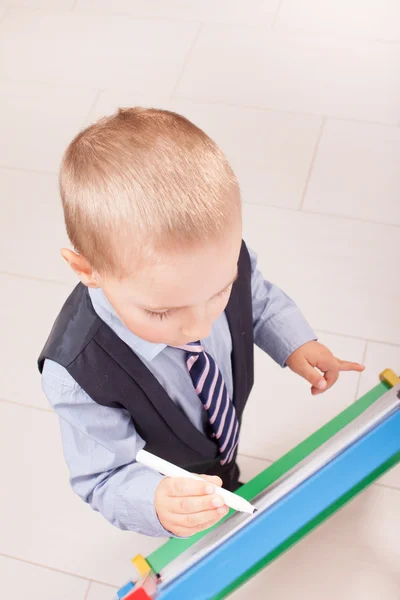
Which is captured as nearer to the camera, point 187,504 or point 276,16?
point 187,504

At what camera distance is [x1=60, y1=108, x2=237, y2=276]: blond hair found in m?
0.61

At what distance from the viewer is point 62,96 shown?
6.64 ft

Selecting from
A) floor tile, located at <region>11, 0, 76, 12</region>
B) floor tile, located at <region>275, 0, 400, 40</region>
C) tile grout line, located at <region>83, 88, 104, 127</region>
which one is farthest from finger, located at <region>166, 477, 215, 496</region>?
floor tile, located at <region>11, 0, 76, 12</region>

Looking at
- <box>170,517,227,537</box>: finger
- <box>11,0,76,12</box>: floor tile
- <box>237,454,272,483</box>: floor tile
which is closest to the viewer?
<box>170,517,227,537</box>: finger

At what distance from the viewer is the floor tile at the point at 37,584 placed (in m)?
1.27

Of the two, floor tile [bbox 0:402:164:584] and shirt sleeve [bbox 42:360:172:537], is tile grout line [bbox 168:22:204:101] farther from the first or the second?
shirt sleeve [bbox 42:360:172:537]

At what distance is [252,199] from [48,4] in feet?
3.45

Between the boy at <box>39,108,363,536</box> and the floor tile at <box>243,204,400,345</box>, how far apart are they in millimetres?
566

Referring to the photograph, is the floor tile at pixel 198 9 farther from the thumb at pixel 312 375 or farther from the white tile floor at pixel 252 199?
the thumb at pixel 312 375

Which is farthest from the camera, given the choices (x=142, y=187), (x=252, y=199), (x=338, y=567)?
(x=252, y=199)

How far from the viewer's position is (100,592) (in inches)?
49.8

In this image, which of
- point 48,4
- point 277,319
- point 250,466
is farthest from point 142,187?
point 48,4

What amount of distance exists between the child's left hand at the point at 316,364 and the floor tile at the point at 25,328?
0.67 metres

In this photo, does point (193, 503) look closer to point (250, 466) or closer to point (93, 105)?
point (250, 466)
